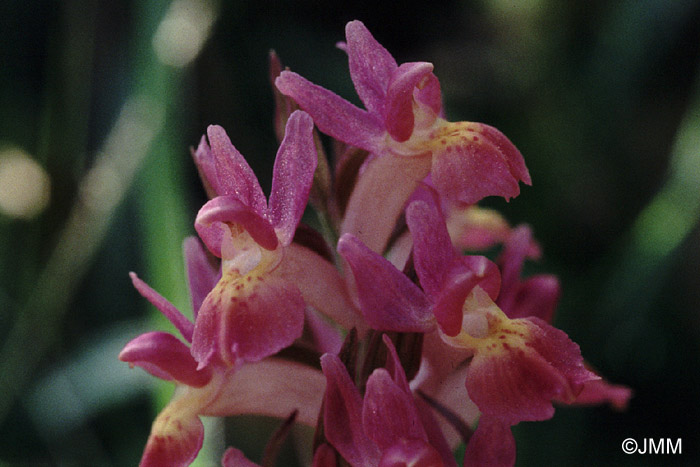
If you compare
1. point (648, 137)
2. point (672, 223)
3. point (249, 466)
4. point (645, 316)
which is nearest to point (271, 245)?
point (249, 466)

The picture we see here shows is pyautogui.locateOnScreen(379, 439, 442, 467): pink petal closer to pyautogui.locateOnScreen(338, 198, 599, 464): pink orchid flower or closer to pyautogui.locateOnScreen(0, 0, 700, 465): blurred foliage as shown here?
pyautogui.locateOnScreen(338, 198, 599, 464): pink orchid flower

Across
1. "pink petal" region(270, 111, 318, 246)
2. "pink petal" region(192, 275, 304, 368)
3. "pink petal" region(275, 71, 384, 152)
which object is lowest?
"pink petal" region(192, 275, 304, 368)

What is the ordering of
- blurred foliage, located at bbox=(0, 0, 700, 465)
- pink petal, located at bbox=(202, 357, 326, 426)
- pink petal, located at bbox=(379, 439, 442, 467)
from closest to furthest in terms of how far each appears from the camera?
1. pink petal, located at bbox=(379, 439, 442, 467)
2. pink petal, located at bbox=(202, 357, 326, 426)
3. blurred foliage, located at bbox=(0, 0, 700, 465)

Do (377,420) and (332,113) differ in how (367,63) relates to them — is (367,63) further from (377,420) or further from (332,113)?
(377,420)

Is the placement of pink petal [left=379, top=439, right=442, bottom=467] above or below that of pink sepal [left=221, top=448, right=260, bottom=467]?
above

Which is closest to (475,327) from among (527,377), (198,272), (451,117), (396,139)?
(527,377)

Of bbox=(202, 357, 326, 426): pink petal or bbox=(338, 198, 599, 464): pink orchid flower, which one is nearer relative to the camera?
bbox=(338, 198, 599, 464): pink orchid flower

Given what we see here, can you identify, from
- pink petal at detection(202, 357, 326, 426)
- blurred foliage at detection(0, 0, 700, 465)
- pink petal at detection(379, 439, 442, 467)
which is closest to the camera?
pink petal at detection(379, 439, 442, 467)

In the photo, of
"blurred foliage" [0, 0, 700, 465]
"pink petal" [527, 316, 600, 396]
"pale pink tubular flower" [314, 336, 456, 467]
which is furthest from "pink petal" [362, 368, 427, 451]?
"blurred foliage" [0, 0, 700, 465]
